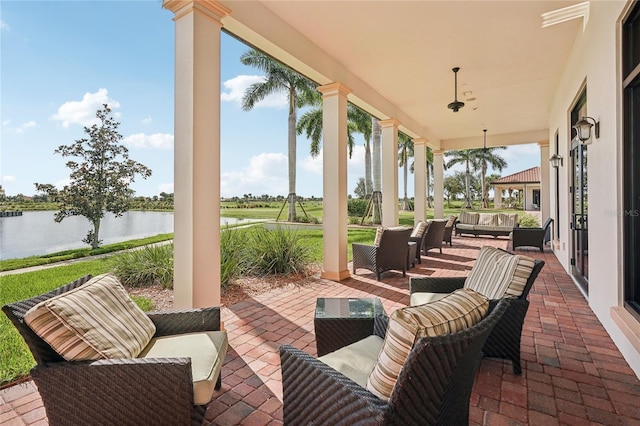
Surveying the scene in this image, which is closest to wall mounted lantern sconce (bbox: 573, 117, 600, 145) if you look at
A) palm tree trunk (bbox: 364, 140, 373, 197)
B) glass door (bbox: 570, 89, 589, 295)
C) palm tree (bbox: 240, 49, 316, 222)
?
glass door (bbox: 570, 89, 589, 295)

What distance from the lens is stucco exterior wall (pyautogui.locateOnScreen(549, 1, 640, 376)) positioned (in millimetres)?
2707

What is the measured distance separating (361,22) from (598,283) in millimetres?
4057

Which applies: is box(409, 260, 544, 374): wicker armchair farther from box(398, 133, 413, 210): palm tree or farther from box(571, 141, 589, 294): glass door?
box(398, 133, 413, 210): palm tree

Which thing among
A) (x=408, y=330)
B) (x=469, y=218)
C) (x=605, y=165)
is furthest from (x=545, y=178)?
(x=408, y=330)

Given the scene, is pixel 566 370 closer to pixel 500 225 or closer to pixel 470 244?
pixel 470 244

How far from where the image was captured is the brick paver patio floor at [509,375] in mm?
1853

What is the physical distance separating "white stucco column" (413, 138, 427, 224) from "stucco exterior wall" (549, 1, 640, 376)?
5.78m

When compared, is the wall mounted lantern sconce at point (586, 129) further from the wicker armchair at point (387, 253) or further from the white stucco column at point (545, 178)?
the white stucco column at point (545, 178)

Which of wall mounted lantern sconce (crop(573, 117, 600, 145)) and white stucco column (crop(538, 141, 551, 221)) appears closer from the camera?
wall mounted lantern sconce (crop(573, 117, 600, 145))

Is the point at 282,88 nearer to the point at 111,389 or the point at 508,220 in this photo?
the point at 508,220

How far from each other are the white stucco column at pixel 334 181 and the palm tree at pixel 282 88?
7.78m

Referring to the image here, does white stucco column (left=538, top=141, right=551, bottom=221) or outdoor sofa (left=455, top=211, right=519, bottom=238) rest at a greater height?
white stucco column (left=538, top=141, right=551, bottom=221)

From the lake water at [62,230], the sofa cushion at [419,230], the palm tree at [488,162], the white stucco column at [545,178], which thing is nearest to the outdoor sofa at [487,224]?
the white stucco column at [545,178]

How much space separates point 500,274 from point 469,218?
9.14 m
